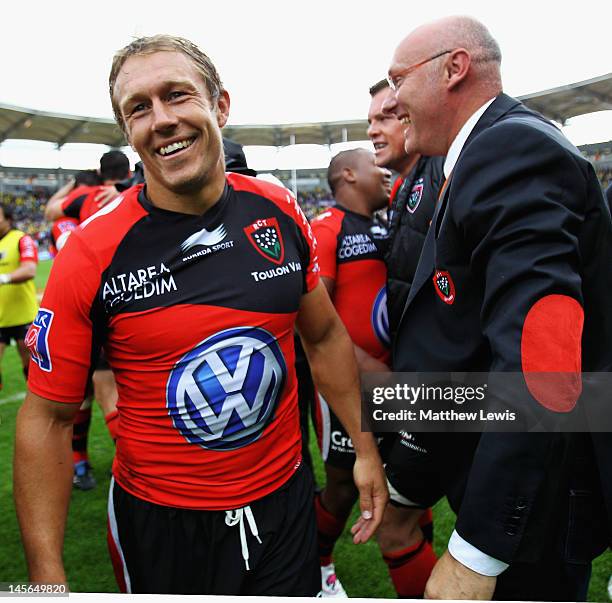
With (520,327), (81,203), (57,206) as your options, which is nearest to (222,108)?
(520,327)

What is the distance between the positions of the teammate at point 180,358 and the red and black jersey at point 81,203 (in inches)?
106

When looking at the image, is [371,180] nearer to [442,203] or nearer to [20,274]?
[442,203]

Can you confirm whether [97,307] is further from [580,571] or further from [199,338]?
[580,571]

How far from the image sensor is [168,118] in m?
1.14

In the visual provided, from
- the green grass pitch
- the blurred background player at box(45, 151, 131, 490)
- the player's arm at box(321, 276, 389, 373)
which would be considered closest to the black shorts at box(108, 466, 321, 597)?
the player's arm at box(321, 276, 389, 373)

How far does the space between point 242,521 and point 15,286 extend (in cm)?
414

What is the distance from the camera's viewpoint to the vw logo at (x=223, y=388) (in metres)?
1.20

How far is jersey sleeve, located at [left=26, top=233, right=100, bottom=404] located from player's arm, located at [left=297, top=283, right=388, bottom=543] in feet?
1.88

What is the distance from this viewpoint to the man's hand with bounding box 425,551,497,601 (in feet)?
2.96

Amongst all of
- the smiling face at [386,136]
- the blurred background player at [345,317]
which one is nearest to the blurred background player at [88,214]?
the blurred background player at [345,317]

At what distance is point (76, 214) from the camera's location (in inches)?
155

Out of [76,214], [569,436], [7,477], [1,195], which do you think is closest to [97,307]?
[569,436]

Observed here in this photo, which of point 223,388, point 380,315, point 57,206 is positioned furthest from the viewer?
point 57,206

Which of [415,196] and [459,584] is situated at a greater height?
[415,196]
